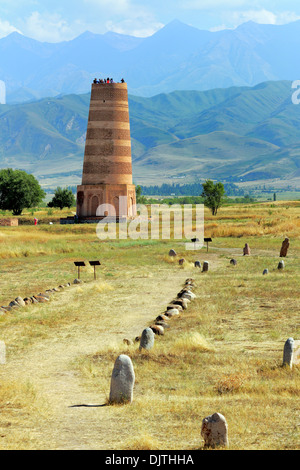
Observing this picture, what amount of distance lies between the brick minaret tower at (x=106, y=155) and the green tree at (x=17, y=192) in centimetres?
2228

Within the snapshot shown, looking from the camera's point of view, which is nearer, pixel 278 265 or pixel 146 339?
pixel 146 339

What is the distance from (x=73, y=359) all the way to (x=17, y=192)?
72747 millimetres

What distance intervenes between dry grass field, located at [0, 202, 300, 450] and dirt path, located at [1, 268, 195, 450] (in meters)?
0.03

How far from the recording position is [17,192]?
85.8 metres

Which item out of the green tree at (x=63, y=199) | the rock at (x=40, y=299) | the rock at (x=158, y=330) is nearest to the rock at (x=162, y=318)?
the rock at (x=158, y=330)

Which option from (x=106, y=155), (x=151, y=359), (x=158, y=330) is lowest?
(x=151, y=359)

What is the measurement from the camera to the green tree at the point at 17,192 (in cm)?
8594

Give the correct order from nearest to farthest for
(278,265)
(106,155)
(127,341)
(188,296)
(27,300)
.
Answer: (127,341)
(188,296)
(27,300)
(278,265)
(106,155)

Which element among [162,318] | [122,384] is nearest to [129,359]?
[122,384]

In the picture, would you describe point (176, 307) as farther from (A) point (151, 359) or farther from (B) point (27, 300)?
(A) point (151, 359)

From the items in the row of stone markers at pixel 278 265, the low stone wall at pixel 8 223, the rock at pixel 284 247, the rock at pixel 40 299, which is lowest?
the rock at pixel 40 299

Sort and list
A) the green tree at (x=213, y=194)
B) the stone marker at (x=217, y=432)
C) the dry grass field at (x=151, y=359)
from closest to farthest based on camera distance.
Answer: the stone marker at (x=217, y=432) < the dry grass field at (x=151, y=359) < the green tree at (x=213, y=194)

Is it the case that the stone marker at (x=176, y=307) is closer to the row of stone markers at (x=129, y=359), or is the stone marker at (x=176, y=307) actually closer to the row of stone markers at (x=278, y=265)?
the row of stone markers at (x=129, y=359)
